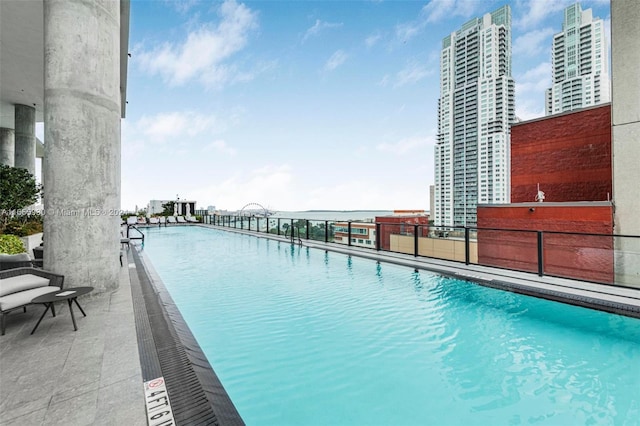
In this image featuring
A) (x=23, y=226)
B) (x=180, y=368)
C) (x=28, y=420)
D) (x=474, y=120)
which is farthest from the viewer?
(x=474, y=120)

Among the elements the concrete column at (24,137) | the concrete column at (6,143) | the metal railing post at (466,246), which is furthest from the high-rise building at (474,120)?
the concrete column at (6,143)

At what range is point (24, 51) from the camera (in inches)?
359

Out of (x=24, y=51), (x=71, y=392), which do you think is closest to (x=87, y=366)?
(x=71, y=392)

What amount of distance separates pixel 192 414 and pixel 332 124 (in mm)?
21613

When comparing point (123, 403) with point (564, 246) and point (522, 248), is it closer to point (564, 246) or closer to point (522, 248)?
point (522, 248)

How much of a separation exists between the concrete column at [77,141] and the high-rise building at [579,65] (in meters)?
25.4

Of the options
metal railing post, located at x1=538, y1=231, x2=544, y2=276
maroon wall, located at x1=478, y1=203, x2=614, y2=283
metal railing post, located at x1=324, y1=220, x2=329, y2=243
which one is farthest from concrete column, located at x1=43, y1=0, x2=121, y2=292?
metal railing post, located at x1=324, y1=220, x2=329, y2=243

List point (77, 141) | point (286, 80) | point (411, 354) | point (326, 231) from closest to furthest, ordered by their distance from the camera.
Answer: point (411, 354)
point (77, 141)
point (326, 231)
point (286, 80)

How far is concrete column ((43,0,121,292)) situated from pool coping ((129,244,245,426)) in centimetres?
95

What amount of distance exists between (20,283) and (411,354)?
4204 mm

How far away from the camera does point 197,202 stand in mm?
36812

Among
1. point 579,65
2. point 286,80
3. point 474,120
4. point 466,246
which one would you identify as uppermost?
point 474,120

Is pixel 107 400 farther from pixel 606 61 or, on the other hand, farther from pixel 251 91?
pixel 606 61

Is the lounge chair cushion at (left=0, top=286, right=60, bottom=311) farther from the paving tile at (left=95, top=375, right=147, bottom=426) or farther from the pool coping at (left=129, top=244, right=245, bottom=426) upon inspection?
the paving tile at (left=95, top=375, right=147, bottom=426)
